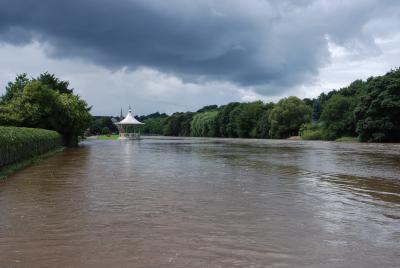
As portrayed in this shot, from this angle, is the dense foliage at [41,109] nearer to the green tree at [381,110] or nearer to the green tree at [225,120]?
the green tree at [381,110]

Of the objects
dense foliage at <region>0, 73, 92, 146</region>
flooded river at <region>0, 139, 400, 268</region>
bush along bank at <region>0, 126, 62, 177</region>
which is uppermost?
dense foliage at <region>0, 73, 92, 146</region>

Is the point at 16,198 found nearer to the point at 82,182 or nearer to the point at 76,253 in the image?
the point at 82,182

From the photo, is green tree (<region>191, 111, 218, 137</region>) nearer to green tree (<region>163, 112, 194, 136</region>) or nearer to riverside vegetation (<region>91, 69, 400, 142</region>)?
riverside vegetation (<region>91, 69, 400, 142</region>)

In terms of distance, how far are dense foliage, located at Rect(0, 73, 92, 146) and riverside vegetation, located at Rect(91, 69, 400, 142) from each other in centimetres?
4341

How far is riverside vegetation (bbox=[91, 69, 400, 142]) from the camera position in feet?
216

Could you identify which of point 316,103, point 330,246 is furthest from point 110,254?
point 316,103

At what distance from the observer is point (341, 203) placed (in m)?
11.1

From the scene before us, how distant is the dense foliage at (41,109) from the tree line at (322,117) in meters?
43.5

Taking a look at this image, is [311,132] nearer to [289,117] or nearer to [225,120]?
[289,117]

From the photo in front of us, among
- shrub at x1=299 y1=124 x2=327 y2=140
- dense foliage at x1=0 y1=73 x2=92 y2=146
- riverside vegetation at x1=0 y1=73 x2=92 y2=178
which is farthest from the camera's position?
shrub at x1=299 y1=124 x2=327 y2=140

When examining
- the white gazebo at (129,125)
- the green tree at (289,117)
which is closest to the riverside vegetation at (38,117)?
the white gazebo at (129,125)

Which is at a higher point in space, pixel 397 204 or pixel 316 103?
pixel 316 103

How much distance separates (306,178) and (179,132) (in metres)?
180

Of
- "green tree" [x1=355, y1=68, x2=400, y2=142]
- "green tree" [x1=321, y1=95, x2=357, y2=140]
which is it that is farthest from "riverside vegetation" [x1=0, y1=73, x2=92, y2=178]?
"green tree" [x1=321, y1=95, x2=357, y2=140]
